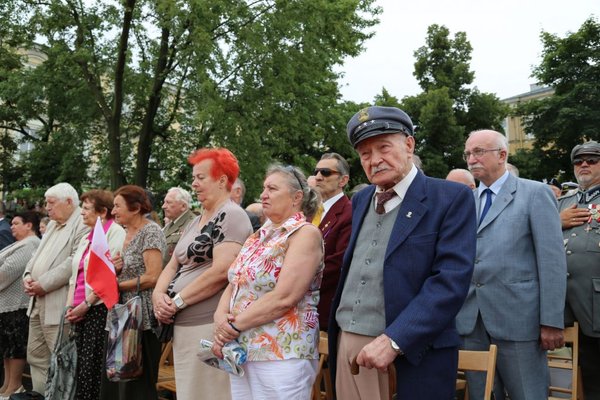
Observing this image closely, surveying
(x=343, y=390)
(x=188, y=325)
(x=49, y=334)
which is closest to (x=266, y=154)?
(x=49, y=334)

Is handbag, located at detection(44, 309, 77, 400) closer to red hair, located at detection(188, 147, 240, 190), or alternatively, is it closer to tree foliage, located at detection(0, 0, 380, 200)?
red hair, located at detection(188, 147, 240, 190)

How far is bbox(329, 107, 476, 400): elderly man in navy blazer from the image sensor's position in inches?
89.3

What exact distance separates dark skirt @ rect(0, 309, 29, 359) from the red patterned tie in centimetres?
521

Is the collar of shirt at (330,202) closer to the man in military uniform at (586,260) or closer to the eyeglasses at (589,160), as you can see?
the man in military uniform at (586,260)

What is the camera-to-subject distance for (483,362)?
2.88 meters

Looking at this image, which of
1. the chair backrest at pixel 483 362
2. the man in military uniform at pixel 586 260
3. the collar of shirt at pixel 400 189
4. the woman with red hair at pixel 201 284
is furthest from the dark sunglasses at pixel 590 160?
the woman with red hair at pixel 201 284

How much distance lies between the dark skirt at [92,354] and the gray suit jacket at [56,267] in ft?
2.39

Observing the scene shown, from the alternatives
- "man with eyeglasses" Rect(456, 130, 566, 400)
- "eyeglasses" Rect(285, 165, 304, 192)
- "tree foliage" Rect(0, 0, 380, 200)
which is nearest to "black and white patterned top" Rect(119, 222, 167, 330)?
"eyeglasses" Rect(285, 165, 304, 192)

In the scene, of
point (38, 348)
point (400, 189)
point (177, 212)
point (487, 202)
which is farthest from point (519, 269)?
point (38, 348)

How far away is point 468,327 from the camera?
3416mm

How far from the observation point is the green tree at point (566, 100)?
26.9 metres

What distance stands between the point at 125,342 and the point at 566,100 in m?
27.4

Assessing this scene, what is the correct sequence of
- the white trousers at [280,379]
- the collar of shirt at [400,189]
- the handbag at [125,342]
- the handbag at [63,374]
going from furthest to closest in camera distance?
1. the handbag at [63,374]
2. the handbag at [125,342]
3. the white trousers at [280,379]
4. the collar of shirt at [400,189]

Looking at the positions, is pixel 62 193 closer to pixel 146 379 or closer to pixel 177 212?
pixel 177 212
